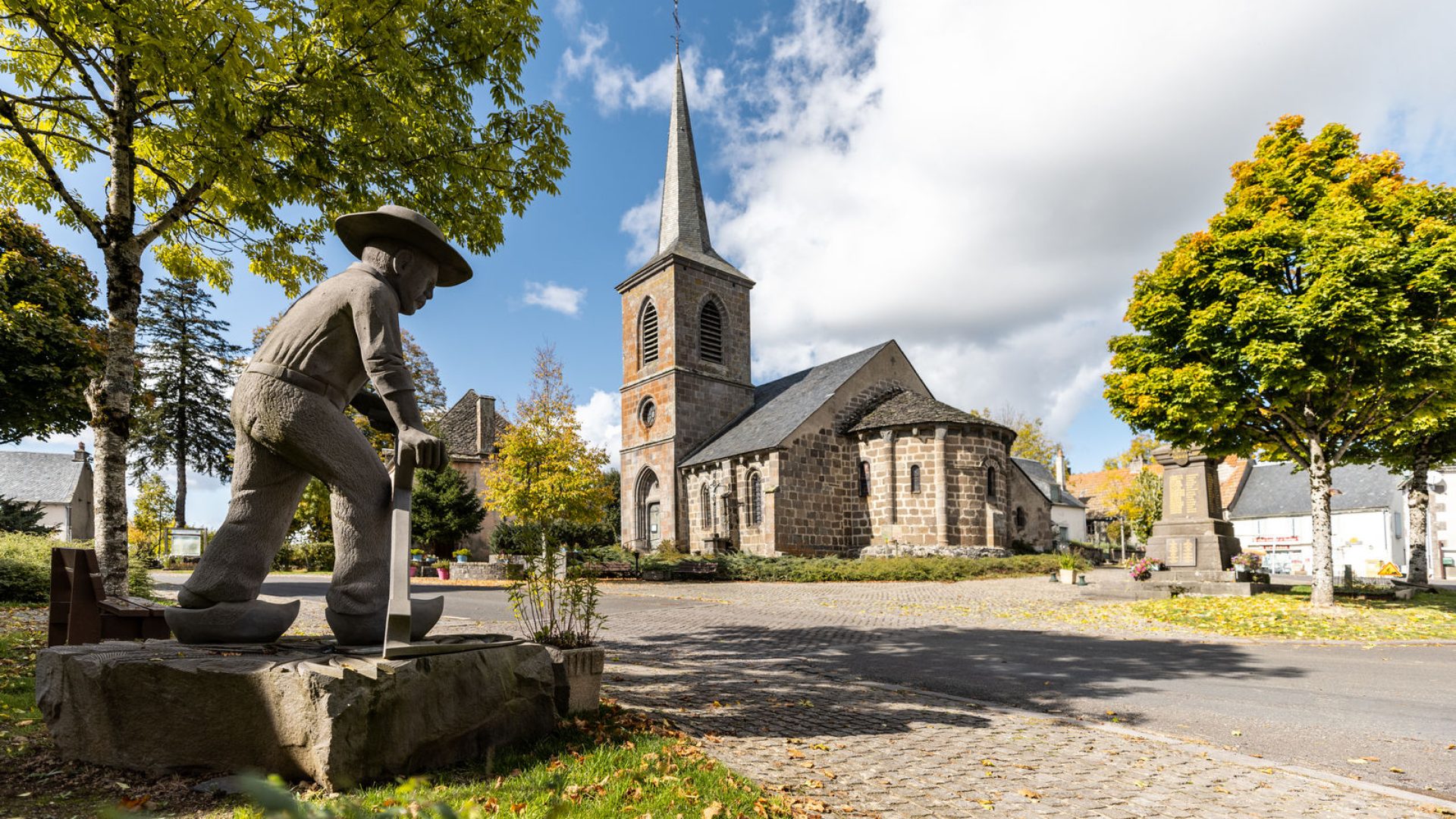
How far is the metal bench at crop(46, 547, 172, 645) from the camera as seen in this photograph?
5.67 m

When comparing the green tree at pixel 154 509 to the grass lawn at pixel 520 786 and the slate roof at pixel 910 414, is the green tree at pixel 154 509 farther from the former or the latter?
the grass lawn at pixel 520 786

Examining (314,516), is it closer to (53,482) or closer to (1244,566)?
(53,482)

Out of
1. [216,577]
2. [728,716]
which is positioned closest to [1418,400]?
[728,716]

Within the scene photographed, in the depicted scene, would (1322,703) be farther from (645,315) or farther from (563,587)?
(645,315)

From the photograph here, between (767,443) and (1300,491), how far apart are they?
115 feet

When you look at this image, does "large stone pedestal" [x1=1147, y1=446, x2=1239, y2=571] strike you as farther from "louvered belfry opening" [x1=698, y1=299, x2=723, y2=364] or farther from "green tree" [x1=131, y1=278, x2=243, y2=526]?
"green tree" [x1=131, y1=278, x2=243, y2=526]

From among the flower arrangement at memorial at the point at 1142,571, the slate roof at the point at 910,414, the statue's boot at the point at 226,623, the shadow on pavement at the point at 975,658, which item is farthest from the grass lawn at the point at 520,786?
the slate roof at the point at 910,414

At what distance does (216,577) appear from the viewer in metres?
4.29

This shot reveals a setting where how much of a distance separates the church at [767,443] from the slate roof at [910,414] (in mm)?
68

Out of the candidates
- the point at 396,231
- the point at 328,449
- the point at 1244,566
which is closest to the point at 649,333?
the point at 1244,566

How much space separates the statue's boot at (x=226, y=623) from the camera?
13.9 feet

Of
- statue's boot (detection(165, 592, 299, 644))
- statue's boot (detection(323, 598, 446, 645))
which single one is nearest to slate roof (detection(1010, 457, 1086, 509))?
statue's boot (detection(323, 598, 446, 645))

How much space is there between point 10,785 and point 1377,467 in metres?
54.7

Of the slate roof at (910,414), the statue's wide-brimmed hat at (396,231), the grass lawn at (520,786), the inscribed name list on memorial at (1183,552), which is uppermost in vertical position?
the slate roof at (910,414)
